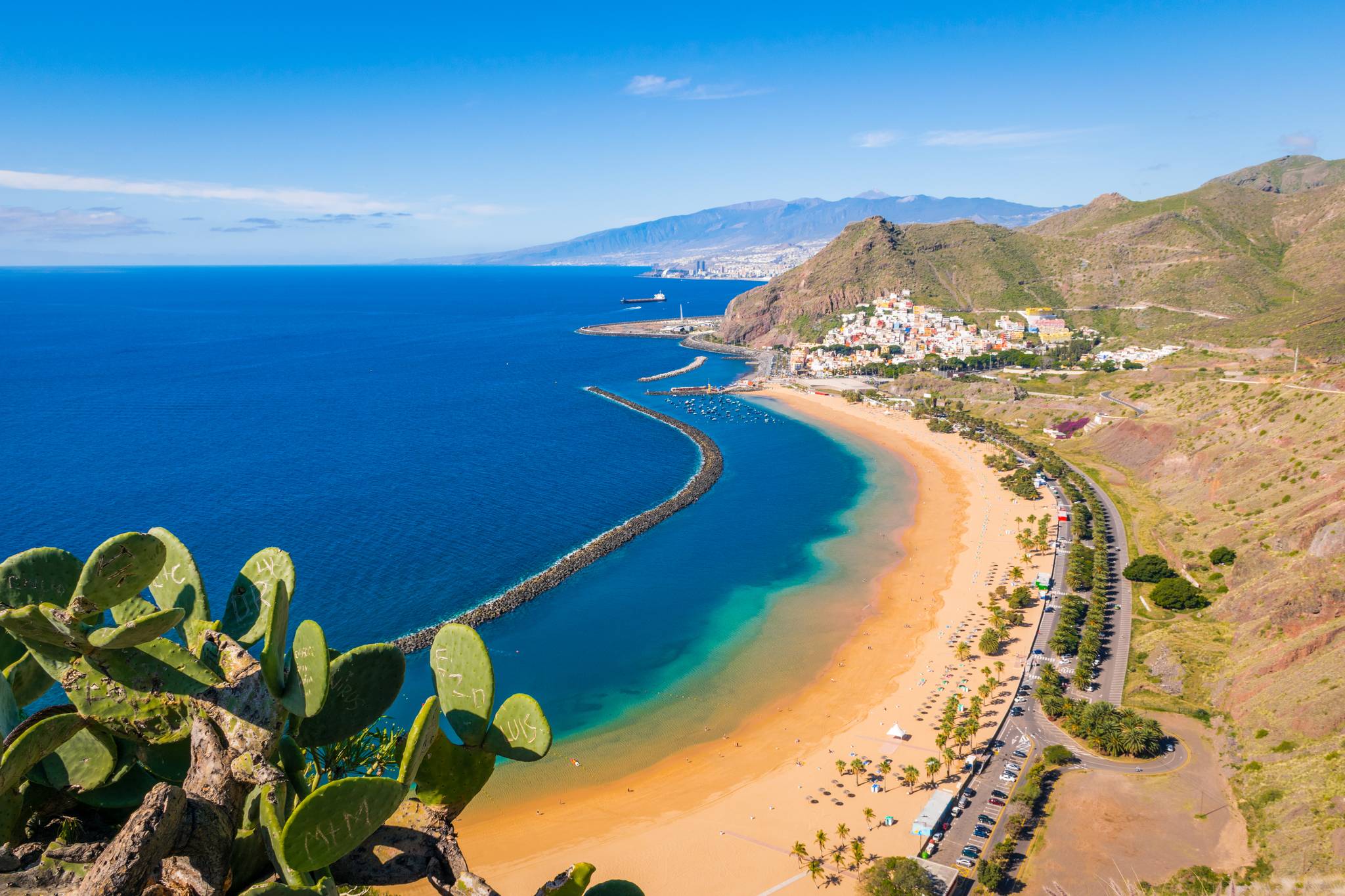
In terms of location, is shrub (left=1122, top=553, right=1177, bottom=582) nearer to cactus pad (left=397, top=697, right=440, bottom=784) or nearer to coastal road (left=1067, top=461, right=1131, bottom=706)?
coastal road (left=1067, top=461, right=1131, bottom=706)

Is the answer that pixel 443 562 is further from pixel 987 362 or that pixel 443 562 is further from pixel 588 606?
pixel 987 362

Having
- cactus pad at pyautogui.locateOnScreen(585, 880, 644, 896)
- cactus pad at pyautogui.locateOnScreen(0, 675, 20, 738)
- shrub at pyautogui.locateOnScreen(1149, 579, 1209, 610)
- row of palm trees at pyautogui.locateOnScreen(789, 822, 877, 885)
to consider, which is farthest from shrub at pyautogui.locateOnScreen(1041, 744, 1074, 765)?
cactus pad at pyautogui.locateOnScreen(0, 675, 20, 738)

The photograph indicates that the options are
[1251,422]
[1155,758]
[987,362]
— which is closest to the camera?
[1155,758]

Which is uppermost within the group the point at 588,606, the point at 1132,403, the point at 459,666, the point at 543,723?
the point at 459,666

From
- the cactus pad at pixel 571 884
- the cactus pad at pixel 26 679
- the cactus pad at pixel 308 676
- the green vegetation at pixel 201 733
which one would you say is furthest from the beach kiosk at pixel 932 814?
the cactus pad at pixel 26 679

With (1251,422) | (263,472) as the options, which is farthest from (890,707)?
(263,472)

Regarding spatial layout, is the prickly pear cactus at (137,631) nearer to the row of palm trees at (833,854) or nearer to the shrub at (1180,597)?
the row of palm trees at (833,854)

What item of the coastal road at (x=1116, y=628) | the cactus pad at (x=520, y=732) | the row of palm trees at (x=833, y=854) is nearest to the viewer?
the cactus pad at (x=520, y=732)
